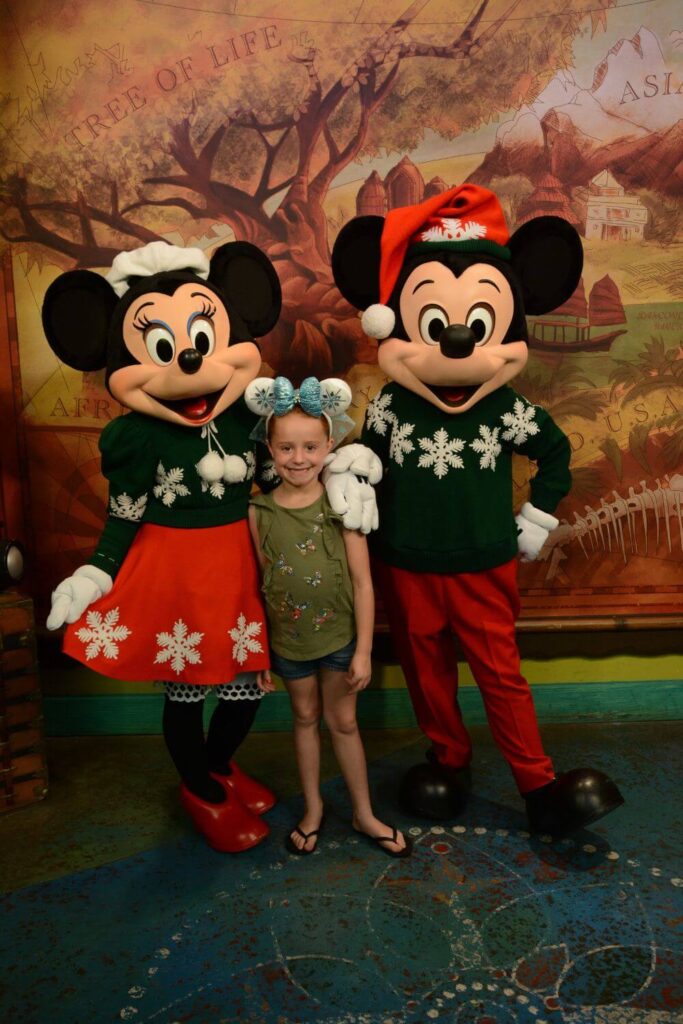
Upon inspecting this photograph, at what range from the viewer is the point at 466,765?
2238mm

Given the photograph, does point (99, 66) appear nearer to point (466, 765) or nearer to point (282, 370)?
point (282, 370)

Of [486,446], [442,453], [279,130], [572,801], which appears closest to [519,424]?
[486,446]

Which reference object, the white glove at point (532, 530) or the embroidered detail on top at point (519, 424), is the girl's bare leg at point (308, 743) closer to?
the white glove at point (532, 530)

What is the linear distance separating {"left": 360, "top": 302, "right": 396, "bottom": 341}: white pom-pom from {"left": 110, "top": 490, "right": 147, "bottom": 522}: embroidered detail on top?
0.68m

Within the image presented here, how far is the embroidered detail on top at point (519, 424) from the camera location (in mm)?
2018

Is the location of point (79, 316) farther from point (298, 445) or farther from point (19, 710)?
point (19, 710)

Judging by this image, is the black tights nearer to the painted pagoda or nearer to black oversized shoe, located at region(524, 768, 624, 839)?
black oversized shoe, located at region(524, 768, 624, 839)

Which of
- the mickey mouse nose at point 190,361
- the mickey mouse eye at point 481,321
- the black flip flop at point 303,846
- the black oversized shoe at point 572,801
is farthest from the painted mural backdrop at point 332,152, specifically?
the black flip flop at point 303,846

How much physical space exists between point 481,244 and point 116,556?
1146mm

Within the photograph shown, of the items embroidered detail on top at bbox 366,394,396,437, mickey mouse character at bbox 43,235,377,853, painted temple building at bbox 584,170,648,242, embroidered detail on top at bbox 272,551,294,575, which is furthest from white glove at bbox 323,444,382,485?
painted temple building at bbox 584,170,648,242

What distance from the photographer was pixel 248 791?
7.34 feet

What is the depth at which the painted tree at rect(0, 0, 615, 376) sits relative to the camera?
7.75ft

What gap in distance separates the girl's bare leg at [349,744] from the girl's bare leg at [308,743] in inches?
1.2

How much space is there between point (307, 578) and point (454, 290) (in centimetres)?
75
